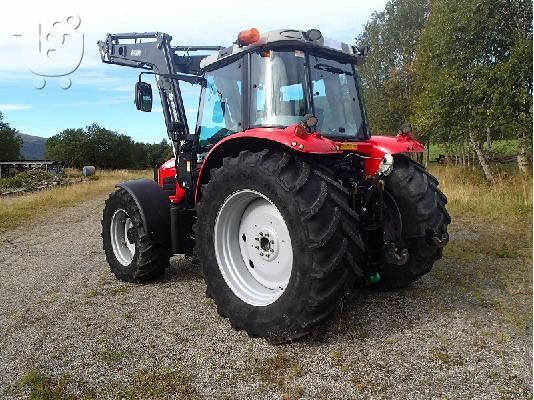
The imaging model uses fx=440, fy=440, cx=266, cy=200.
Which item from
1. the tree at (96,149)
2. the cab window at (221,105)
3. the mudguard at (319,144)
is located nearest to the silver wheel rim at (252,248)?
the mudguard at (319,144)

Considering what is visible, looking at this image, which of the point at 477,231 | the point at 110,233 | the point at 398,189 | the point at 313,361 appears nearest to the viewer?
the point at 313,361

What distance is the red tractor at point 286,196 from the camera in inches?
124

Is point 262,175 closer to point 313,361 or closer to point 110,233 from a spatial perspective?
point 313,361

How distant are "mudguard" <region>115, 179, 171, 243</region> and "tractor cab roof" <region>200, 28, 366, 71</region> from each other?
64.4 inches

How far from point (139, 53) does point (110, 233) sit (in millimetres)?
2423

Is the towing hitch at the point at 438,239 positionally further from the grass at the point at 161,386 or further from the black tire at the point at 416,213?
the grass at the point at 161,386

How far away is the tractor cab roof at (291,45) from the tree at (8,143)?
211 ft

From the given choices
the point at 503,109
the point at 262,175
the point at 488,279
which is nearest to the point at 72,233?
the point at 262,175

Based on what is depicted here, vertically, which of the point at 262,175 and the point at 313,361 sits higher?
the point at 262,175

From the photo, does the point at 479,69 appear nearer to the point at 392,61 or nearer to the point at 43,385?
the point at 392,61

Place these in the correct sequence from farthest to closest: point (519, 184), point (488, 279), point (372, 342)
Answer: point (519, 184) < point (488, 279) < point (372, 342)

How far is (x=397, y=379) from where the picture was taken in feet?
9.09

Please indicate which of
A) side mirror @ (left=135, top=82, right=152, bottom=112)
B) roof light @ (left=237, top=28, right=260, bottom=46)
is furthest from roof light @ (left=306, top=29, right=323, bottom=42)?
side mirror @ (left=135, top=82, right=152, bottom=112)

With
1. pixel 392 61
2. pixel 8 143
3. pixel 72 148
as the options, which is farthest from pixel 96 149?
pixel 392 61
